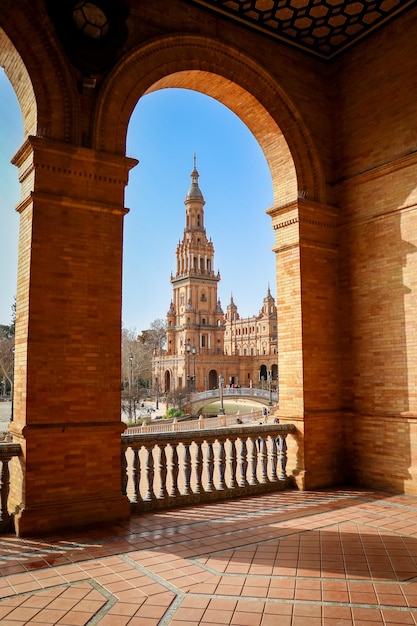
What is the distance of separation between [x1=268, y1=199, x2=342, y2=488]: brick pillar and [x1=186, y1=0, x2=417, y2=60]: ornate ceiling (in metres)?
2.81

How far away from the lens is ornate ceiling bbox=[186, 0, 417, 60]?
7449mm

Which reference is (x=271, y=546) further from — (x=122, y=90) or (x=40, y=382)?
(x=122, y=90)

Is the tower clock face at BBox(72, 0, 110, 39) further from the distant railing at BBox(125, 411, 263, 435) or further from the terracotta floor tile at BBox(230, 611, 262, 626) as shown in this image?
the distant railing at BBox(125, 411, 263, 435)

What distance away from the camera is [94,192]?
6.28 m

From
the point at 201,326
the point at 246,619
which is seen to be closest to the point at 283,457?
the point at 246,619

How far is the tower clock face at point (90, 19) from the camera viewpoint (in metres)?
6.16

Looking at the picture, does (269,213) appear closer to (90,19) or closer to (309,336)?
(309,336)

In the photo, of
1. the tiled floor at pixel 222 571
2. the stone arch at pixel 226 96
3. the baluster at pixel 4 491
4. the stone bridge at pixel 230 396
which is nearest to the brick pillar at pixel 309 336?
the stone arch at pixel 226 96

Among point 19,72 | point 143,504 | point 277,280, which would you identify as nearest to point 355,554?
point 143,504

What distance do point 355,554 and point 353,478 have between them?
3383 mm

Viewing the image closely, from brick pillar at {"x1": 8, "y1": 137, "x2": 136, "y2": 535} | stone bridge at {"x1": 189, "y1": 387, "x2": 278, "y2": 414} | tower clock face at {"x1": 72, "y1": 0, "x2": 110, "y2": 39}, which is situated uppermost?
tower clock face at {"x1": 72, "y1": 0, "x2": 110, "y2": 39}

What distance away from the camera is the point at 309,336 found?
8.03 m

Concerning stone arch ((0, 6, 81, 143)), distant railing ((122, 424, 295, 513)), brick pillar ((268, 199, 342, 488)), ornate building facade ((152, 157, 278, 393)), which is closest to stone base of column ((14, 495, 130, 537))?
distant railing ((122, 424, 295, 513))

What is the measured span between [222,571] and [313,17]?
7920mm
